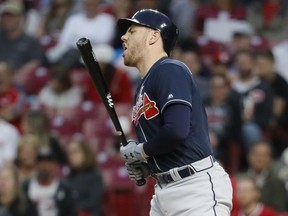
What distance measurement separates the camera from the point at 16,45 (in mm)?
12266

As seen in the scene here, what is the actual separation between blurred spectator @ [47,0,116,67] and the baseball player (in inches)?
253

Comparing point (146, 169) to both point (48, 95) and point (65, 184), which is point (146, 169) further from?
point (48, 95)

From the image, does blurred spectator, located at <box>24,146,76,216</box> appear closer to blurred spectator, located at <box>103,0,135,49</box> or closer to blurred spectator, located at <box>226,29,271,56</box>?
blurred spectator, located at <box>103,0,135,49</box>

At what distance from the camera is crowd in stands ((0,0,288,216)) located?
9391 millimetres

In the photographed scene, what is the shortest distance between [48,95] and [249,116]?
2435mm

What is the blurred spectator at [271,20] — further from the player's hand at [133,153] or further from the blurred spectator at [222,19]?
the player's hand at [133,153]

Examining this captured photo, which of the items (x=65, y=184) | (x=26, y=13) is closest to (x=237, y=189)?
(x=65, y=184)

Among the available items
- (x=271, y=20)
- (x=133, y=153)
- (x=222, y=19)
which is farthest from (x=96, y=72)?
(x=271, y=20)

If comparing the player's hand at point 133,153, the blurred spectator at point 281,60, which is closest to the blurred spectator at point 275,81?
the blurred spectator at point 281,60

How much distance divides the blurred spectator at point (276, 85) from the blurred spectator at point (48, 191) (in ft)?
8.67

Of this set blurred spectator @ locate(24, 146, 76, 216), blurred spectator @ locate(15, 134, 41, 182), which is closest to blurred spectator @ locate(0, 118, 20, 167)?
blurred spectator @ locate(15, 134, 41, 182)

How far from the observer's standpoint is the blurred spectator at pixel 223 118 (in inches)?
393

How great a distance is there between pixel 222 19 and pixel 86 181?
4.02 m

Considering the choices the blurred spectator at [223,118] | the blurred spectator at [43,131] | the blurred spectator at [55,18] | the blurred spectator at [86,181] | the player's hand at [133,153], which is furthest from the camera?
the blurred spectator at [55,18]
